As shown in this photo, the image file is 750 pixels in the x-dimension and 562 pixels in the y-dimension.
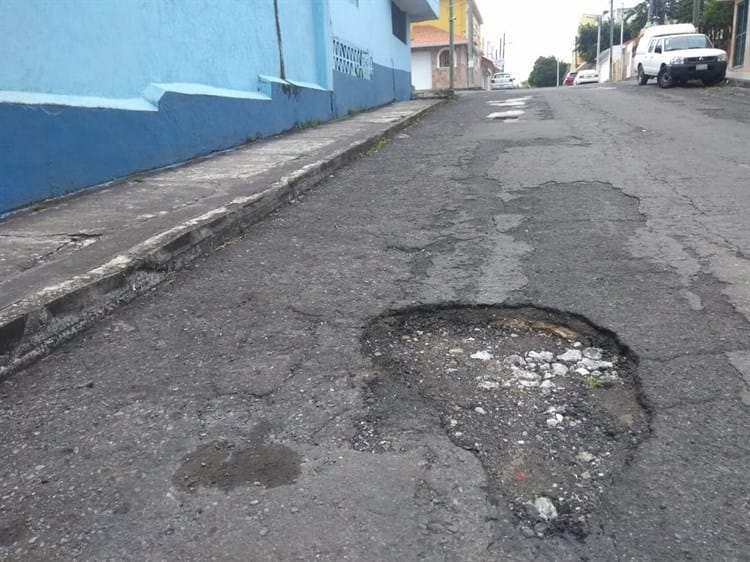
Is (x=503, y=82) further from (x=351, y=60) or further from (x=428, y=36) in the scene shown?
(x=351, y=60)

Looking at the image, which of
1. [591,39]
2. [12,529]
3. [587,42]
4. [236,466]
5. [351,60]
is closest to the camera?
[12,529]

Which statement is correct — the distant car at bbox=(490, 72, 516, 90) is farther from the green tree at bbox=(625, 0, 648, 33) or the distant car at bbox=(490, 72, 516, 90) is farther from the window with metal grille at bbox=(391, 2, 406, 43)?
the green tree at bbox=(625, 0, 648, 33)

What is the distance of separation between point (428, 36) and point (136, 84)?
32.9 meters

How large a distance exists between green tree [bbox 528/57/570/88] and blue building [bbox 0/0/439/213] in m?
72.0

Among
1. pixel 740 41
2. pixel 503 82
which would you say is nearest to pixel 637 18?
pixel 503 82

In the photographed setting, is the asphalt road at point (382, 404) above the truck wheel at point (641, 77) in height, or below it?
below

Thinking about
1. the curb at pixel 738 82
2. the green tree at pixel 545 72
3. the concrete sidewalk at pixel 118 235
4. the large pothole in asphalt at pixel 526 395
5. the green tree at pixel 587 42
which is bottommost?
the large pothole in asphalt at pixel 526 395

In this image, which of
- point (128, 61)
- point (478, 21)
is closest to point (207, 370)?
point (128, 61)

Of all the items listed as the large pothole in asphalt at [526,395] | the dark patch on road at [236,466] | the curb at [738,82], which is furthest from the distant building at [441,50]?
the dark patch on road at [236,466]

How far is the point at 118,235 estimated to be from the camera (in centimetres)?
438

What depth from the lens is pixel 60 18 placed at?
5543mm

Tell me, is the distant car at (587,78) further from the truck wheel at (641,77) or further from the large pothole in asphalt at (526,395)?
the large pothole in asphalt at (526,395)

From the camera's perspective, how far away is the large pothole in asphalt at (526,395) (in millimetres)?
2021

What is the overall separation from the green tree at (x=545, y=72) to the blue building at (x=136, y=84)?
72.0 meters
